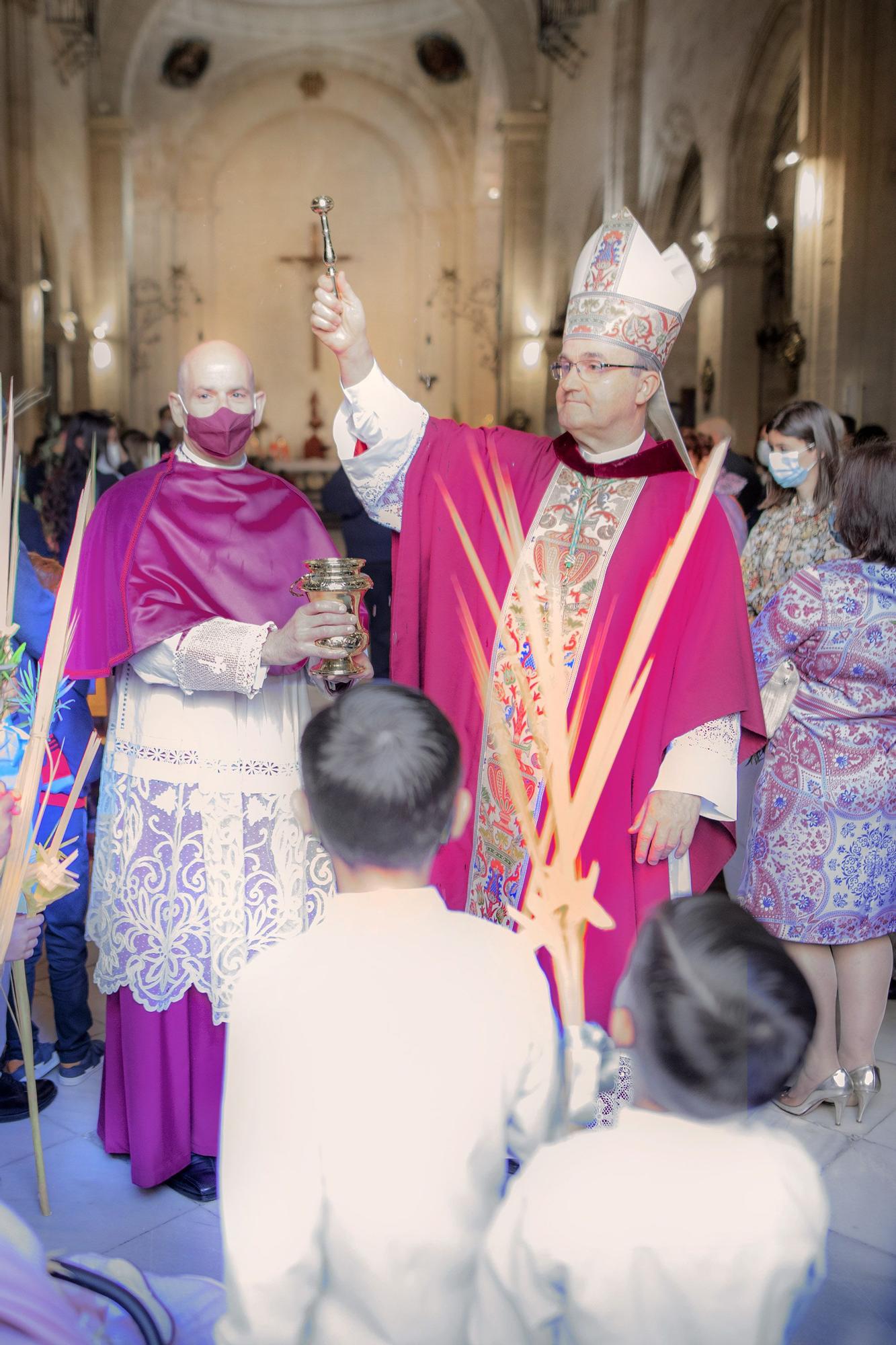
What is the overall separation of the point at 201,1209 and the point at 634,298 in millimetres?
1976

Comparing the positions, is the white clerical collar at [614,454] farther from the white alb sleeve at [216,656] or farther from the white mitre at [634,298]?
the white alb sleeve at [216,656]

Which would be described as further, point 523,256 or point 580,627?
point 523,256

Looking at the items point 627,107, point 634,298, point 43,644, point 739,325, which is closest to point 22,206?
point 627,107

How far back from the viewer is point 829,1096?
10.1ft

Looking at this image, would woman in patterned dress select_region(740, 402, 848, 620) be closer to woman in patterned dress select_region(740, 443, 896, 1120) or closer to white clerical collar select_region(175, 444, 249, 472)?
woman in patterned dress select_region(740, 443, 896, 1120)

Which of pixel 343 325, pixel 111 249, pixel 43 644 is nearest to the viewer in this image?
pixel 343 325

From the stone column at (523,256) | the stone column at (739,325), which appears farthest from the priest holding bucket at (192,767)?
the stone column at (523,256)

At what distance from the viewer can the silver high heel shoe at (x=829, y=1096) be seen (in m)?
3.06

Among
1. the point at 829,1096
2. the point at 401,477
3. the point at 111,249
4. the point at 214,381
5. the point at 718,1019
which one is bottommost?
the point at 829,1096

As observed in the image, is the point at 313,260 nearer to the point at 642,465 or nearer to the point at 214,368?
the point at 214,368

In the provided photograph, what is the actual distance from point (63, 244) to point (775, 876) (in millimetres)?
12440

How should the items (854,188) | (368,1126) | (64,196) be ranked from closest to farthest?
(368,1126) → (854,188) → (64,196)

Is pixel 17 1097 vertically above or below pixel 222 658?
below

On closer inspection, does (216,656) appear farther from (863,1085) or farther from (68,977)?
(863,1085)
